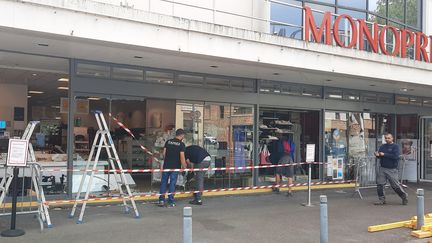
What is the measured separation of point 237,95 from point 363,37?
3.90 metres

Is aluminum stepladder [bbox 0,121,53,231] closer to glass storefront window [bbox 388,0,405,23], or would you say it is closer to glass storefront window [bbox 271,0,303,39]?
glass storefront window [bbox 271,0,303,39]

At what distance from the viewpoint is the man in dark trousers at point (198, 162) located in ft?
35.8

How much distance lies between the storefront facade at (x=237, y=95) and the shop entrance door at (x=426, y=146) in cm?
3

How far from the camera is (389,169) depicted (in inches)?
445

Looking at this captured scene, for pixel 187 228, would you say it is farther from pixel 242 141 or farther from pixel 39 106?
pixel 39 106

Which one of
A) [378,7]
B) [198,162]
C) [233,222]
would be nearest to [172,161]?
[198,162]

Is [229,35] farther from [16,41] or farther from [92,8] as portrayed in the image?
[16,41]

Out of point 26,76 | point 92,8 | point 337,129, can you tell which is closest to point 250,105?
point 337,129

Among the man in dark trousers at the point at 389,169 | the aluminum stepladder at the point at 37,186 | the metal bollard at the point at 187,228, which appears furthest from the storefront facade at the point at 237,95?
the metal bollard at the point at 187,228

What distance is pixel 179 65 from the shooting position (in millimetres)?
11148

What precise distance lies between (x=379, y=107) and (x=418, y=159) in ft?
8.91

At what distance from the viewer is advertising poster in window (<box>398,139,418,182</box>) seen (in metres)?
16.6

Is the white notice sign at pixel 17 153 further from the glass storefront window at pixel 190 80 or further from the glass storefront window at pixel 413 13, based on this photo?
the glass storefront window at pixel 413 13

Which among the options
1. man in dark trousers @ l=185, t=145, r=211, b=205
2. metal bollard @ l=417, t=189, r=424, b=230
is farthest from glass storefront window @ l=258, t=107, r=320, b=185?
metal bollard @ l=417, t=189, r=424, b=230
